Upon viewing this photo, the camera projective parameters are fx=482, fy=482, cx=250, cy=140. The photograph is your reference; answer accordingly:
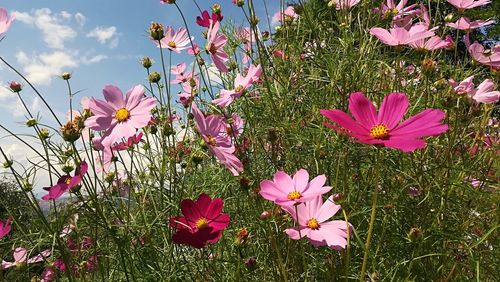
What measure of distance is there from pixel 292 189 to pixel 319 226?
0.24 feet

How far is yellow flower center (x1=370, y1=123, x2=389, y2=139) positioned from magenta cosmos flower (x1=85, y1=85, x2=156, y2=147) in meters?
0.34

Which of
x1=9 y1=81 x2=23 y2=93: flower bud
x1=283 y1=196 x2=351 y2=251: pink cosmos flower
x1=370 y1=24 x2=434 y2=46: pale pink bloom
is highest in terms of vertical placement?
x1=9 y1=81 x2=23 y2=93: flower bud

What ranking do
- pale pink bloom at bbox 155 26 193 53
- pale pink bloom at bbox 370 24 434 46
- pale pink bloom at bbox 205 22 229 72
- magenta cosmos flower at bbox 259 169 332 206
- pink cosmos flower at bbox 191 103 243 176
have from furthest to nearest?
pale pink bloom at bbox 155 26 193 53, pale pink bloom at bbox 205 22 229 72, pale pink bloom at bbox 370 24 434 46, pink cosmos flower at bbox 191 103 243 176, magenta cosmos flower at bbox 259 169 332 206

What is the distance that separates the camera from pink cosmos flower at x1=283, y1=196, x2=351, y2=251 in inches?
26.0

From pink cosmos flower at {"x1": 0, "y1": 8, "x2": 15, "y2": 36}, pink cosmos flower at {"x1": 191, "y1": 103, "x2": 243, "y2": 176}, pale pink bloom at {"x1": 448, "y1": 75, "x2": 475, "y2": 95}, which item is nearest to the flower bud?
pink cosmos flower at {"x1": 0, "y1": 8, "x2": 15, "y2": 36}

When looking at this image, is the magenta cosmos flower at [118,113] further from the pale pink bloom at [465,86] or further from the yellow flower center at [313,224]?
the pale pink bloom at [465,86]

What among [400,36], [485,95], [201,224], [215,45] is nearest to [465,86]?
[485,95]

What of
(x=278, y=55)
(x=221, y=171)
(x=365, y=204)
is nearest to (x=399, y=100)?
(x=365, y=204)

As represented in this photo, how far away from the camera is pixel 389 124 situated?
1.96 feet

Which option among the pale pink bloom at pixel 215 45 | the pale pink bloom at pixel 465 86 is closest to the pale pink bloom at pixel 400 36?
the pale pink bloom at pixel 465 86

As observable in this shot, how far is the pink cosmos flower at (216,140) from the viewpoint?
2.45 ft

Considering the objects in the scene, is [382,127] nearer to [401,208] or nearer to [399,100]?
[399,100]

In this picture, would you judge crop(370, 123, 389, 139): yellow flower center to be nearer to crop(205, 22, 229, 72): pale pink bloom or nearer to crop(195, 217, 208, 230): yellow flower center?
crop(195, 217, 208, 230): yellow flower center

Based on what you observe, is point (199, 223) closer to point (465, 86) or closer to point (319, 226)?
point (319, 226)
